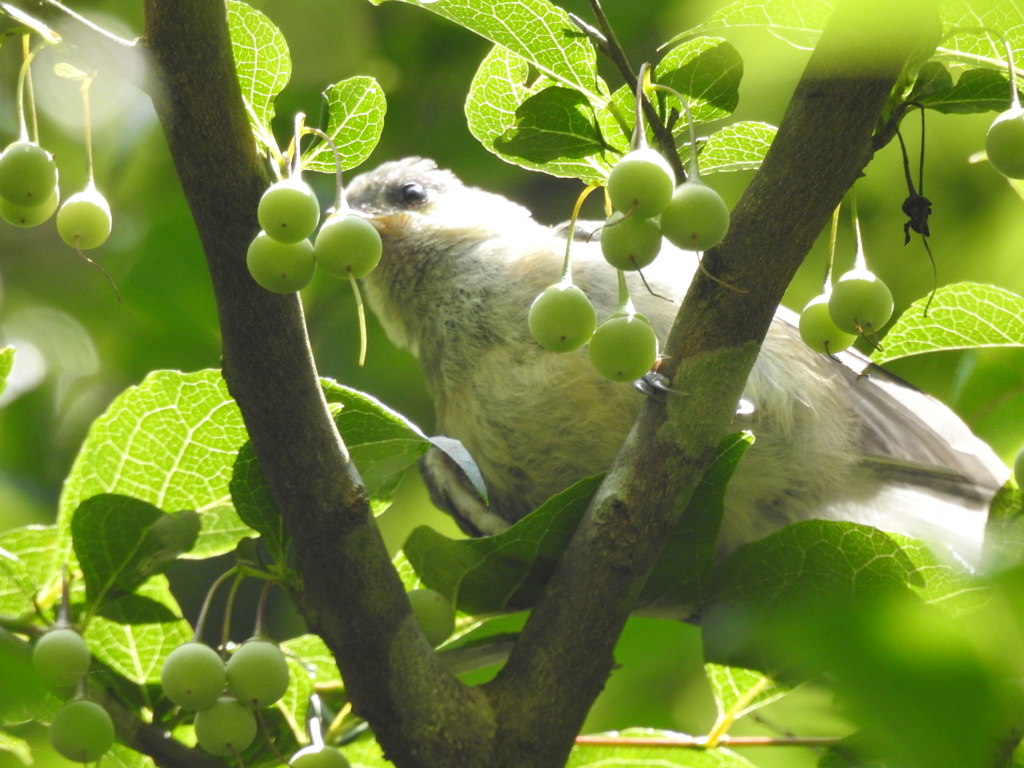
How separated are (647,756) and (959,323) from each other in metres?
0.83

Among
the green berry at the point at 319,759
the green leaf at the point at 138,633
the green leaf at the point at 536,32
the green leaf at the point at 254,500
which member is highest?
the green leaf at the point at 536,32

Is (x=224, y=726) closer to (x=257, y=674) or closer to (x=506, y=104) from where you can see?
(x=257, y=674)

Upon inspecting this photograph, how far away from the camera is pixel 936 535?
2422 mm

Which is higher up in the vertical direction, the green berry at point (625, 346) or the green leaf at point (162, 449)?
the green berry at point (625, 346)

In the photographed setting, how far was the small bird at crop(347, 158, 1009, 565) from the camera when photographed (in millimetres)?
2406

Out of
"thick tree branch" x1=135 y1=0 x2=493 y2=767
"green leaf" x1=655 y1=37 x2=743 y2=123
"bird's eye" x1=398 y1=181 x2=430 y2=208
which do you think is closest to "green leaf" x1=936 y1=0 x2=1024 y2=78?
"green leaf" x1=655 y1=37 x2=743 y2=123

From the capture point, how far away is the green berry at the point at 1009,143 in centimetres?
106

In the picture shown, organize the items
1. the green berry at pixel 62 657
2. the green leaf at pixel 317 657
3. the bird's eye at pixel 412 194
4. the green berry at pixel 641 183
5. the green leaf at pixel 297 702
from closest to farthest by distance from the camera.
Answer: the green berry at pixel 641 183 → the green berry at pixel 62 657 → the green leaf at pixel 297 702 → the green leaf at pixel 317 657 → the bird's eye at pixel 412 194

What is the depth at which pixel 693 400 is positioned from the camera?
53.5 inches

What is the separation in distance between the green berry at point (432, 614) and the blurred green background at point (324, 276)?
92 cm

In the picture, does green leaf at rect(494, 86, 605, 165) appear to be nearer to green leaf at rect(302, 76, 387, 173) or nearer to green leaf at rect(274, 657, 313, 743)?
green leaf at rect(302, 76, 387, 173)

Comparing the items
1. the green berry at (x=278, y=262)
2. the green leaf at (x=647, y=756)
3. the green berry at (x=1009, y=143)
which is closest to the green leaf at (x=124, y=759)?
the green leaf at (x=647, y=756)

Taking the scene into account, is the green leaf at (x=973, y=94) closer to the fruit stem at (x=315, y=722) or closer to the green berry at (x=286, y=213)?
the green berry at (x=286, y=213)

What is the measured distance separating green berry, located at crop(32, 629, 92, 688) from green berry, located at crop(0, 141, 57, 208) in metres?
0.55
